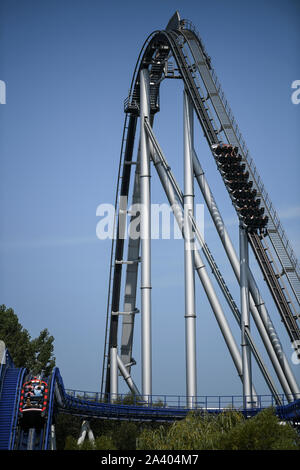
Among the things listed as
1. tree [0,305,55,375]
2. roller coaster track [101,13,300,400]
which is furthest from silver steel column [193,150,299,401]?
tree [0,305,55,375]

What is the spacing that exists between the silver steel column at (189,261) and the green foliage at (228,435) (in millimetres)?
2724

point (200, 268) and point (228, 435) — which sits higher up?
point (200, 268)

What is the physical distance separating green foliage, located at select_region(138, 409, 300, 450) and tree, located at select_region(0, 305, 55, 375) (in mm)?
21222

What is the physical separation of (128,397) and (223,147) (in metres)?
11.0

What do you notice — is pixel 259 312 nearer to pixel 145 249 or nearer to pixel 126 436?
pixel 145 249

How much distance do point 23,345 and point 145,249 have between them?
16429mm

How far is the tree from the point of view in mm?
43500

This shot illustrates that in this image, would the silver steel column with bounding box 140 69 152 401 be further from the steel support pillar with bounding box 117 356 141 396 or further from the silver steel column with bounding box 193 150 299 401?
the steel support pillar with bounding box 117 356 141 396

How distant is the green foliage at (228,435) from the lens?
20.1 m

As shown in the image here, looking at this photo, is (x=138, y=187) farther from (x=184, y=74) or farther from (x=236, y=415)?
(x=236, y=415)

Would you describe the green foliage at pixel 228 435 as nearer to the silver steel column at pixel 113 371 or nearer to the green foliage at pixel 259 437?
the green foliage at pixel 259 437

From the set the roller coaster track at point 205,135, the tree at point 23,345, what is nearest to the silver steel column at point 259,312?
the roller coaster track at point 205,135

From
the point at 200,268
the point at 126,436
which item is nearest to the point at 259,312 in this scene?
the point at 200,268

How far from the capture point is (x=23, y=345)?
43844 mm
